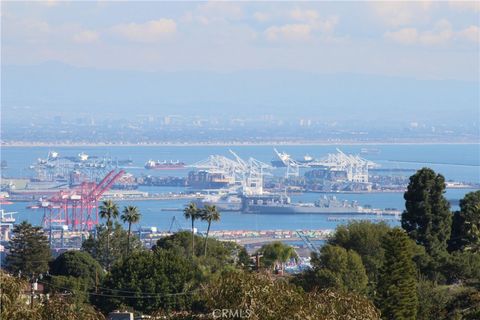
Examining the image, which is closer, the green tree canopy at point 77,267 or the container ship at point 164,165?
the green tree canopy at point 77,267

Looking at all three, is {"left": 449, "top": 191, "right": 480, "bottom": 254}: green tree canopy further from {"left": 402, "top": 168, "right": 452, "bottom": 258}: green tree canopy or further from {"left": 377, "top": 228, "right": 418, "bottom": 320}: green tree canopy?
{"left": 377, "top": 228, "right": 418, "bottom": 320}: green tree canopy

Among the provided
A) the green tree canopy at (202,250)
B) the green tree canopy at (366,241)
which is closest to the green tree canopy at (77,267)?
the green tree canopy at (202,250)

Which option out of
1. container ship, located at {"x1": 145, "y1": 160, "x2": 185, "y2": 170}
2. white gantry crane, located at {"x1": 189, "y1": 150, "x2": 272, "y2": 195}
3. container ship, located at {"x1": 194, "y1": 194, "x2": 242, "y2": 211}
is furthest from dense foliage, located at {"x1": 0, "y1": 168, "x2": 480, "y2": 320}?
container ship, located at {"x1": 145, "y1": 160, "x2": 185, "y2": 170}

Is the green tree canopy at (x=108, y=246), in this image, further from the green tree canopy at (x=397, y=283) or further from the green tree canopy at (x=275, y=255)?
the green tree canopy at (x=397, y=283)

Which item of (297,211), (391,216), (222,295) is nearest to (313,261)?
(222,295)

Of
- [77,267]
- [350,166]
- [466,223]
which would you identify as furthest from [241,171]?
[466,223]

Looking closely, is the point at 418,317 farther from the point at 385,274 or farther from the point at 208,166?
the point at 208,166
